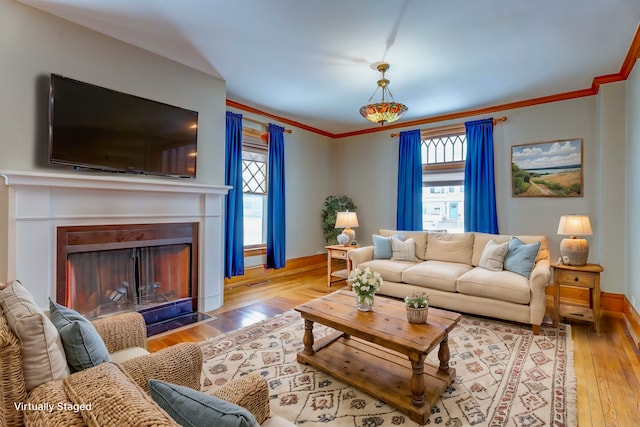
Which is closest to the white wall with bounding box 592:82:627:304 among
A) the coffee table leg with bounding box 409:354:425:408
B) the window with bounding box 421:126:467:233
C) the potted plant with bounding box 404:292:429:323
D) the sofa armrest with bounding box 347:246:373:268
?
the window with bounding box 421:126:467:233

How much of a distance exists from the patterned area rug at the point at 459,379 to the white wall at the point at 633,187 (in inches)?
34.0

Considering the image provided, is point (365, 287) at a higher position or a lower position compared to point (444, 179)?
lower

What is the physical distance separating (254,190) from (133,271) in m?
2.24

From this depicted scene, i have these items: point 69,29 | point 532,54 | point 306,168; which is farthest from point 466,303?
A: point 69,29

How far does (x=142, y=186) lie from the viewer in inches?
120

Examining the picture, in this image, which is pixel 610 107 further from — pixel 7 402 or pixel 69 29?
pixel 69 29

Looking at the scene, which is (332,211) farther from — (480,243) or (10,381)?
(10,381)

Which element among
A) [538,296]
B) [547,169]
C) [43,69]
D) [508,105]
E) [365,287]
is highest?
[508,105]

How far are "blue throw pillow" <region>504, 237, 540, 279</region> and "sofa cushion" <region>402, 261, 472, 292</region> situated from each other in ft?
1.63

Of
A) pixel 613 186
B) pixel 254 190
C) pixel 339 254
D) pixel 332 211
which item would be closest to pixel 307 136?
pixel 332 211

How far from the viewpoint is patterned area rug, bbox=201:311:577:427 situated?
188 cm

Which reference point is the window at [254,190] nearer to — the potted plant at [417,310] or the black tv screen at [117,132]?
the black tv screen at [117,132]

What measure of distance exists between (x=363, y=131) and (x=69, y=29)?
4485mm

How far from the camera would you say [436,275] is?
12.2 ft
